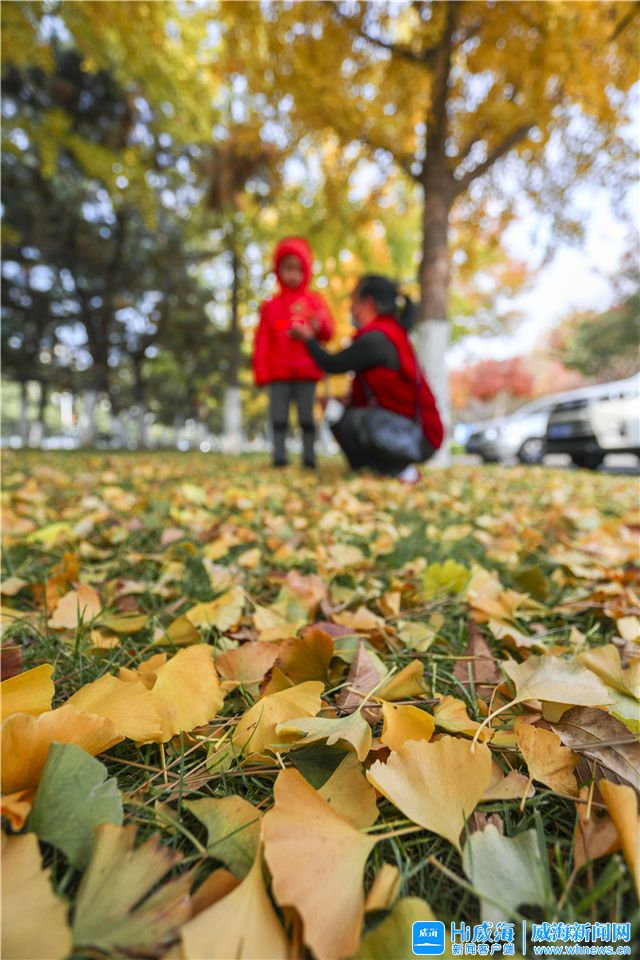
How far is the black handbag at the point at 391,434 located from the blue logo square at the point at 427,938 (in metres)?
3.42

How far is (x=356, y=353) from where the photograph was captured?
11.5 ft

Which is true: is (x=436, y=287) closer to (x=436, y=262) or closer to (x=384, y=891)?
(x=436, y=262)

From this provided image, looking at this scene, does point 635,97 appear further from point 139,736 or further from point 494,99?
point 139,736

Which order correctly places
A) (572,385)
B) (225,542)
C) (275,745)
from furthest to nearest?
(572,385), (225,542), (275,745)

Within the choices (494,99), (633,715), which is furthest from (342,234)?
(633,715)

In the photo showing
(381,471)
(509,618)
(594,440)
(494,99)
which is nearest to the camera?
(509,618)

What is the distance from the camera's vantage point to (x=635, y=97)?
5.79m

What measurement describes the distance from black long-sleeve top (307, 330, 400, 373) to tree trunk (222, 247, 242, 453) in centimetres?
769

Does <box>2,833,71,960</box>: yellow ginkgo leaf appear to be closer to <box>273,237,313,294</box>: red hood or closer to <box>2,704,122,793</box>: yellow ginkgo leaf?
<box>2,704,122,793</box>: yellow ginkgo leaf

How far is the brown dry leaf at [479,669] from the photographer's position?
2.32ft

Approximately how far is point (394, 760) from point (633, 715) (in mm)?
355

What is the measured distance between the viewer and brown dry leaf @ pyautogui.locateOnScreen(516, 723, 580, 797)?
48 cm

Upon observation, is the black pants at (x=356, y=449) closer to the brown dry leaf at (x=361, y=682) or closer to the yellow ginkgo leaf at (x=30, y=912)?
the brown dry leaf at (x=361, y=682)

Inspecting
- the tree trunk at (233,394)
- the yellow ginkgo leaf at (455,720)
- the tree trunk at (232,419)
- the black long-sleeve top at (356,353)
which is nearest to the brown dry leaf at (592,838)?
the yellow ginkgo leaf at (455,720)
